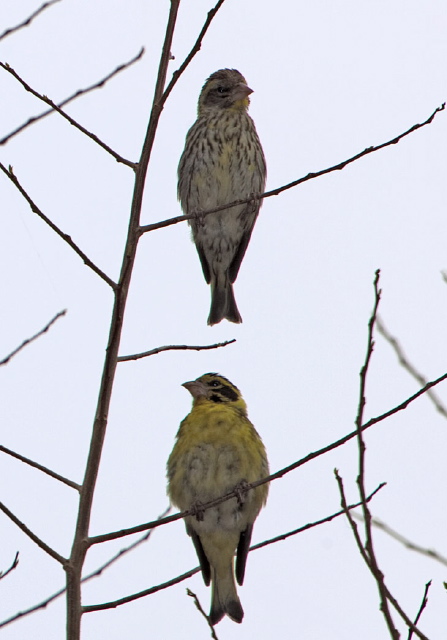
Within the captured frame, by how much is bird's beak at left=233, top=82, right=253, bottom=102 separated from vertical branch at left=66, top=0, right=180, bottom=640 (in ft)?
17.2

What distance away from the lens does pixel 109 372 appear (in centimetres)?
347

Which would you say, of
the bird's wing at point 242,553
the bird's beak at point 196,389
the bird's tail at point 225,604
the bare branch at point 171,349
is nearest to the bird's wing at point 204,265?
the bird's beak at point 196,389

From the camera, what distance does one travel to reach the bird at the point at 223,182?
8352 millimetres

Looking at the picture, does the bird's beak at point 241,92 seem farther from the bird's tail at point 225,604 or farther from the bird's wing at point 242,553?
the bird's tail at point 225,604

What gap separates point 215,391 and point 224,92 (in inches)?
144

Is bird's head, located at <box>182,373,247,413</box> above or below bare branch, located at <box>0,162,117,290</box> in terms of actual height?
above

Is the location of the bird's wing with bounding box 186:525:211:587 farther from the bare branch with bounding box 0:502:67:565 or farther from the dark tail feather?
the bare branch with bounding box 0:502:67:565

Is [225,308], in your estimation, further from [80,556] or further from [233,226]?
[80,556]

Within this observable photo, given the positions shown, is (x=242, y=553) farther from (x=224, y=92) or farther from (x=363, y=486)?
(x=224, y=92)

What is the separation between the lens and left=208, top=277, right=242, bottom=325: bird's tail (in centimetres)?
852

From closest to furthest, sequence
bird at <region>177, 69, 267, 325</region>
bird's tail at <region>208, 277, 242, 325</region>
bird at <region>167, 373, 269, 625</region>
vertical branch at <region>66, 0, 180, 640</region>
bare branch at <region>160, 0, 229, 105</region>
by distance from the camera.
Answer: vertical branch at <region>66, 0, 180, 640</region>, bare branch at <region>160, 0, 229, 105</region>, bird at <region>167, 373, 269, 625</region>, bird at <region>177, 69, 267, 325</region>, bird's tail at <region>208, 277, 242, 325</region>

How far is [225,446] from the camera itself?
591cm

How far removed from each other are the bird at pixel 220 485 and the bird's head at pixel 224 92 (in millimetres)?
3658

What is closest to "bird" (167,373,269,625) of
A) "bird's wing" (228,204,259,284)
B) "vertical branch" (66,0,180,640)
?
"vertical branch" (66,0,180,640)
